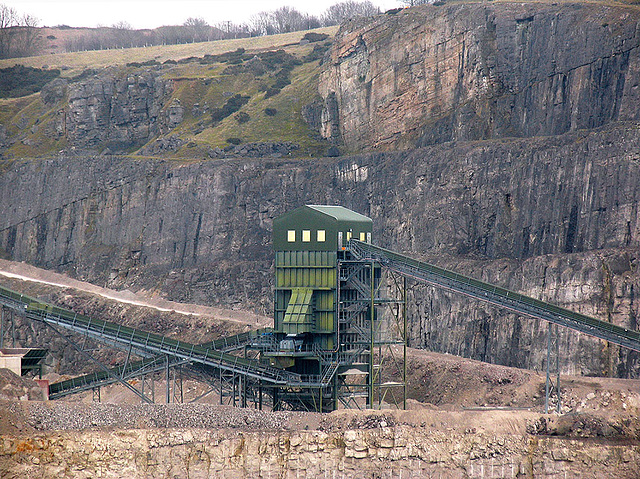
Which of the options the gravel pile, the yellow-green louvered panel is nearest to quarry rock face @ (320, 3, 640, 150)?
the yellow-green louvered panel

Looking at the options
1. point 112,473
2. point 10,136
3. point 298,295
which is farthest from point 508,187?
point 10,136

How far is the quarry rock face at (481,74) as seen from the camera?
369 feet

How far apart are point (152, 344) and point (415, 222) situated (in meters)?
46.5

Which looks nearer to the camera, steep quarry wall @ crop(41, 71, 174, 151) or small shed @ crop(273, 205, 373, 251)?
small shed @ crop(273, 205, 373, 251)

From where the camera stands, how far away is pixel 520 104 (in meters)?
123

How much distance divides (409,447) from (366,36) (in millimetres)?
88966

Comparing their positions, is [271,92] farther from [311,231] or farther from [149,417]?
[149,417]

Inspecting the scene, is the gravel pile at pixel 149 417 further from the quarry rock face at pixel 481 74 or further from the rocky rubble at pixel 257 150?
the rocky rubble at pixel 257 150

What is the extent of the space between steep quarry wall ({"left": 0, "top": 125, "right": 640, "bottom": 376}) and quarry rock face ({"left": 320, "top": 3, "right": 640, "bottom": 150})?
5041mm

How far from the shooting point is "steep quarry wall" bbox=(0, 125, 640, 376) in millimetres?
98875

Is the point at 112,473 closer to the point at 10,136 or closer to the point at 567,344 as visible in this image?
the point at 567,344

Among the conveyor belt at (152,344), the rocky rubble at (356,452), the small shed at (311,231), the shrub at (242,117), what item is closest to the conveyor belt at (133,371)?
the conveyor belt at (152,344)

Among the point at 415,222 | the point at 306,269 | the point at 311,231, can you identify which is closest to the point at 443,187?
the point at 415,222

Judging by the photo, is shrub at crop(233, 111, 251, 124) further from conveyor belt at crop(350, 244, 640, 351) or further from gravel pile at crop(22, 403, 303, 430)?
gravel pile at crop(22, 403, 303, 430)
